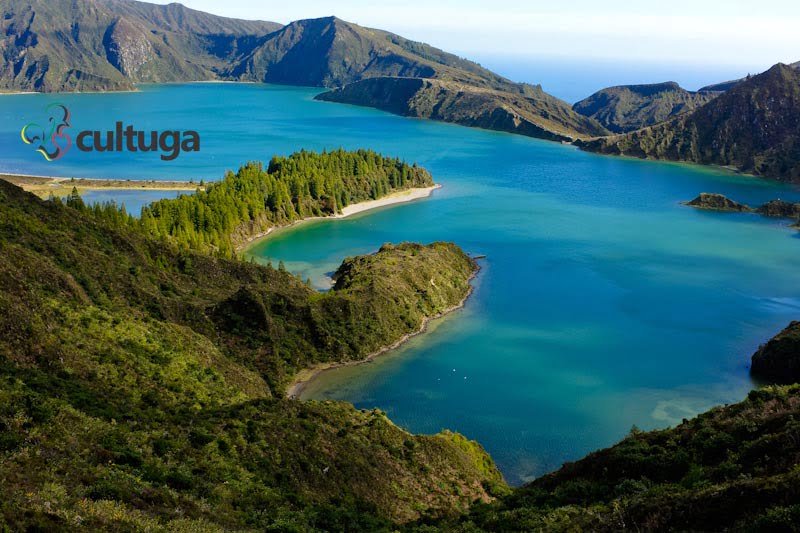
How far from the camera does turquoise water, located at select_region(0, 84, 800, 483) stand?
2474 inches

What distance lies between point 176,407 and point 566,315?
182 ft

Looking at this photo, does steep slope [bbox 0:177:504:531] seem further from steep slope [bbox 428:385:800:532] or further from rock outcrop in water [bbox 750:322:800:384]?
rock outcrop in water [bbox 750:322:800:384]

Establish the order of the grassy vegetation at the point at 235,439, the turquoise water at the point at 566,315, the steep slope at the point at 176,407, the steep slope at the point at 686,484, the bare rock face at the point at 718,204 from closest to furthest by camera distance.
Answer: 1. the steep slope at the point at 686,484
2. the grassy vegetation at the point at 235,439
3. the steep slope at the point at 176,407
4. the turquoise water at the point at 566,315
5. the bare rock face at the point at 718,204

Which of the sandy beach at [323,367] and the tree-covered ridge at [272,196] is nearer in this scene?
the sandy beach at [323,367]

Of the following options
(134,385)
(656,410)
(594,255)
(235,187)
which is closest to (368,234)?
(235,187)

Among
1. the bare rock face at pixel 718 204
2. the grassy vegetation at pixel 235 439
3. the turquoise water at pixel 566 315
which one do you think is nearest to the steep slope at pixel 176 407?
the grassy vegetation at pixel 235 439

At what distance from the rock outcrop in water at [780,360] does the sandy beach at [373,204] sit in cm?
7797

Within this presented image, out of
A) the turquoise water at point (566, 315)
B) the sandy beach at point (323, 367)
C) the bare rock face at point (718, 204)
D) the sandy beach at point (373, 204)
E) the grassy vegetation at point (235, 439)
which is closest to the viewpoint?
the grassy vegetation at point (235, 439)

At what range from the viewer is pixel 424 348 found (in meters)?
76.1

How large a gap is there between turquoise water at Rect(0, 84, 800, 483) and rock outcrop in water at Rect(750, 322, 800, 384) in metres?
2.15

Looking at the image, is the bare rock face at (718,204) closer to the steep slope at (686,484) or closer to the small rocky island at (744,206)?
the small rocky island at (744,206)

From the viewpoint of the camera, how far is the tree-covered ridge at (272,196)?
350 feet

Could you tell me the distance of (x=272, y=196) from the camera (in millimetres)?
133250

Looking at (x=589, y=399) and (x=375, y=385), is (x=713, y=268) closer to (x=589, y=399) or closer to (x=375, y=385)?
(x=589, y=399)
